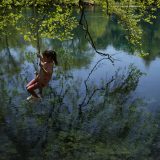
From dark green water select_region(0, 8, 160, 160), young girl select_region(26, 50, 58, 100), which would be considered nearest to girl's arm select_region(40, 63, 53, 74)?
young girl select_region(26, 50, 58, 100)

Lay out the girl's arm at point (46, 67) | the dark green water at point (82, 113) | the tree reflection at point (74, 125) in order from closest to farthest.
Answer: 1. the tree reflection at point (74, 125)
2. the dark green water at point (82, 113)
3. the girl's arm at point (46, 67)

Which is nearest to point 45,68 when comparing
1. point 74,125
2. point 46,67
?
point 46,67

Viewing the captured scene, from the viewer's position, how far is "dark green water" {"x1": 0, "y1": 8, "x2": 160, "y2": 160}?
1536 centimetres

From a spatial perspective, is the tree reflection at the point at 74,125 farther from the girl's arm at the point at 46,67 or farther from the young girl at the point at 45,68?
the girl's arm at the point at 46,67

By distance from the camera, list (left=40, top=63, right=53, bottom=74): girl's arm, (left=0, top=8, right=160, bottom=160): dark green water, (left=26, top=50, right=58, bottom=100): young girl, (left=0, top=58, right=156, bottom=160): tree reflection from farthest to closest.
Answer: (left=40, top=63, right=53, bottom=74): girl's arm
(left=26, top=50, right=58, bottom=100): young girl
(left=0, top=8, right=160, bottom=160): dark green water
(left=0, top=58, right=156, bottom=160): tree reflection

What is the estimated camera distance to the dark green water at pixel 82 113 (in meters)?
15.4

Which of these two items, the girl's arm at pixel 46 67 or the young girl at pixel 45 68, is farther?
the girl's arm at pixel 46 67

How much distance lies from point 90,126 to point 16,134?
3.40 metres

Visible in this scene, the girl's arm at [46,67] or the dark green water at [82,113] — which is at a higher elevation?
the girl's arm at [46,67]

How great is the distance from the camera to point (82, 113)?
1988cm

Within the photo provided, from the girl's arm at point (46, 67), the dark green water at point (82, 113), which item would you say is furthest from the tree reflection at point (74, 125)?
the girl's arm at point (46, 67)

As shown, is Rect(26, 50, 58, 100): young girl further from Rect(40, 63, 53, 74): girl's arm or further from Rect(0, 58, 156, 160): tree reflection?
Rect(0, 58, 156, 160): tree reflection

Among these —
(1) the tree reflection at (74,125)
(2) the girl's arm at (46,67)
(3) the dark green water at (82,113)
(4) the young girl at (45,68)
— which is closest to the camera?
(1) the tree reflection at (74,125)

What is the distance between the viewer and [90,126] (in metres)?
18.1
